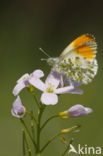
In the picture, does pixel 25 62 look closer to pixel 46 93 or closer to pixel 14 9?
pixel 14 9

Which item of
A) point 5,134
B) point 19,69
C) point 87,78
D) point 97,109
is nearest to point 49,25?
point 19,69

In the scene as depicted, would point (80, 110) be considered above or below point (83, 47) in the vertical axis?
below

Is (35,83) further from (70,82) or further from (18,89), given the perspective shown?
(70,82)

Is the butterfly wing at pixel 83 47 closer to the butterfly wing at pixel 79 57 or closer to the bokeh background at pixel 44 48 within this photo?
the butterfly wing at pixel 79 57

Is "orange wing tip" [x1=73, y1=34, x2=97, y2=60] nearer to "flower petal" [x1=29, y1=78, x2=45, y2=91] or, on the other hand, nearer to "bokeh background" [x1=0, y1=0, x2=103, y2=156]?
"flower petal" [x1=29, y1=78, x2=45, y2=91]

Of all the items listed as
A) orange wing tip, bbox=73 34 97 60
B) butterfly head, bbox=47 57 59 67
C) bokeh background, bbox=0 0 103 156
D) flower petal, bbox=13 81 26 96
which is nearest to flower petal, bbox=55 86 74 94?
flower petal, bbox=13 81 26 96

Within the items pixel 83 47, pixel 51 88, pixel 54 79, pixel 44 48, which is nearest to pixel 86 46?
pixel 83 47
